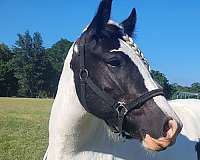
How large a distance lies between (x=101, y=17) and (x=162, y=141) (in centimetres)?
114

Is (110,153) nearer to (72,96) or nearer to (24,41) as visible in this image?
(72,96)

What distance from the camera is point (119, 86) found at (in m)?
3.28

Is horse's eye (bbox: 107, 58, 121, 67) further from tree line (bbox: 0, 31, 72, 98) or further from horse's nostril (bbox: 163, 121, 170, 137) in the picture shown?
tree line (bbox: 0, 31, 72, 98)

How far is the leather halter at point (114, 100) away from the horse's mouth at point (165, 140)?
216 millimetres

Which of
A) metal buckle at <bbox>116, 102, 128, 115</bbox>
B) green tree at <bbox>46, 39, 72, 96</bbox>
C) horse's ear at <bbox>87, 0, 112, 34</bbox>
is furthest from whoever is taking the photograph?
green tree at <bbox>46, 39, 72, 96</bbox>

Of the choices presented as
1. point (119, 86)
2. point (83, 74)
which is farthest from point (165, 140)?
point (83, 74)

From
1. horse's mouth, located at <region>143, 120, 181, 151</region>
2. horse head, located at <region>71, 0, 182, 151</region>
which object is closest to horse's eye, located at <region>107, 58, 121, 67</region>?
horse head, located at <region>71, 0, 182, 151</region>

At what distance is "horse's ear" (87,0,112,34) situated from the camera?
335cm

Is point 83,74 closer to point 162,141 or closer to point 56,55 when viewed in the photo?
point 162,141

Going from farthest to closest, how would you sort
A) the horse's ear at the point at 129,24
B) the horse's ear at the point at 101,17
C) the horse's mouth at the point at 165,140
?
the horse's ear at the point at 129,24, the horse's ear at the point at 101,17, the horse's mouth at the point at 165,140

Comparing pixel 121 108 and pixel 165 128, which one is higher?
pixel 121 108

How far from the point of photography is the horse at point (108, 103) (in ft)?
10.2

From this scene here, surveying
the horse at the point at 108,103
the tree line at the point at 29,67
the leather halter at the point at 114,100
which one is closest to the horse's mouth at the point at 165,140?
the horse at the point at 108,103

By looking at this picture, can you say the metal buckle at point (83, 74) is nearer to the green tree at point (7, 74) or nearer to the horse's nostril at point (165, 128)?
the horse's nostril at point (165, 128)
